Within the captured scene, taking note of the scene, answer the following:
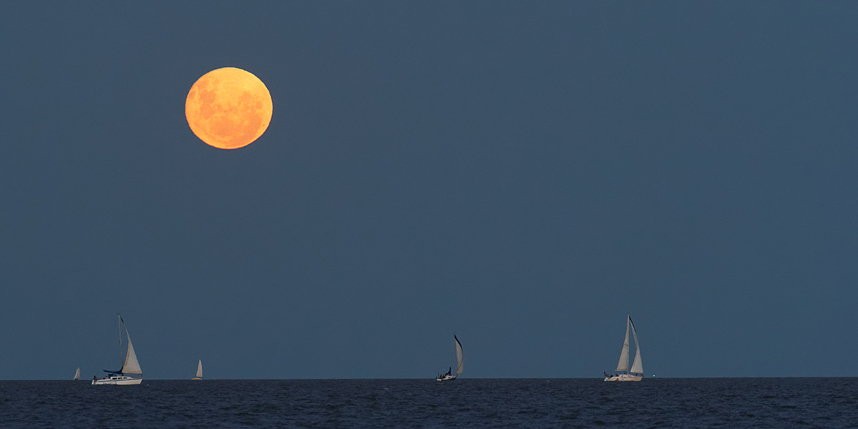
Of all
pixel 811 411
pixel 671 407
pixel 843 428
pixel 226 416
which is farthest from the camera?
pixel 671 407

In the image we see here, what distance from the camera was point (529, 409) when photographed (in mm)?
125375

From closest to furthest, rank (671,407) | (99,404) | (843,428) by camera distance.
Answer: (843,428) → (671,407) → (99,404)

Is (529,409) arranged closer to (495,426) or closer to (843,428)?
(495,426)

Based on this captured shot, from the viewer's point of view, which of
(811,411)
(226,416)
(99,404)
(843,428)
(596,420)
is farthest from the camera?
(99,404)

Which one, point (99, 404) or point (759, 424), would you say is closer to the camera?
point (759, 424)

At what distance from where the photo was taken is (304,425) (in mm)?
96000

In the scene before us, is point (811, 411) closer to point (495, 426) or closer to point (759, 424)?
point (759, 424)

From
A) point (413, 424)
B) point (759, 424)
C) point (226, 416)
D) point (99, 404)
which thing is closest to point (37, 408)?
point (99, 404)

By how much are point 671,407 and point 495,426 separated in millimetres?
39563

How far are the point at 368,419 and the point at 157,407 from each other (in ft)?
116

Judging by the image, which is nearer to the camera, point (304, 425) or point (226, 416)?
point (304, 425)

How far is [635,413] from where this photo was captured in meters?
115

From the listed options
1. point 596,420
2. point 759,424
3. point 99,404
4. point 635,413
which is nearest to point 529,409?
point 635,413

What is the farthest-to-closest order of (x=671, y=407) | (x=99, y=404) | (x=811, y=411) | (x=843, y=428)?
(x=99, y=404), (x=671, y=407), (x=811, y=411), (x=843, y=428)
